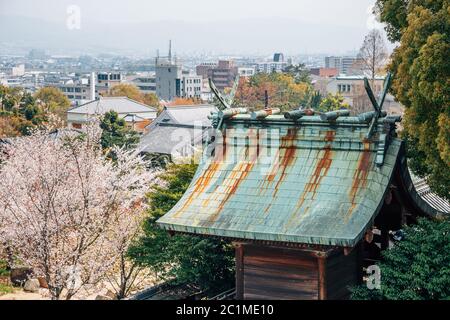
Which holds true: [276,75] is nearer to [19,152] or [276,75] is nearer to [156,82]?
[19,152]

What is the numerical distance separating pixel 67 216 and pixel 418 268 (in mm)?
9792

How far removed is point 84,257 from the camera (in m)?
18.7

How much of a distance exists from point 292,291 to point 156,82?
414ft

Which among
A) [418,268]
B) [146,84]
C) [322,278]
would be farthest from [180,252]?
[146,84]

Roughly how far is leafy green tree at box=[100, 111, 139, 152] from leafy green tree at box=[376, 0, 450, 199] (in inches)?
984

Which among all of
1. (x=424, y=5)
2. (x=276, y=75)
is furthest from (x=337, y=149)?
(x=276, y=75)

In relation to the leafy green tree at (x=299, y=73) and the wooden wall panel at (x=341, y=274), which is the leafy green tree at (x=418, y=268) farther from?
the leafy green tree at (x=299, y=73)

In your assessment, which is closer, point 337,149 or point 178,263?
point 337,149

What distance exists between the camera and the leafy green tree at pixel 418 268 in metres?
11.1

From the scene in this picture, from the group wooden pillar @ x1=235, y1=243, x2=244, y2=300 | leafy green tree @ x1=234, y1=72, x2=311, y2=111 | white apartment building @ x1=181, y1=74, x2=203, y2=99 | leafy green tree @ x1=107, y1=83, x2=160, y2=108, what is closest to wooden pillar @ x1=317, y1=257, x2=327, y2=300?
wooden pillar @ x1=235, y1=243, x2=244, y2=300

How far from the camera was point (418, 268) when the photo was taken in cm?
1120

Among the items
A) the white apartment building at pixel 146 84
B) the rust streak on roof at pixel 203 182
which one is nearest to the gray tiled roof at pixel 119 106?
the rust streak on roof at pixel 203 182

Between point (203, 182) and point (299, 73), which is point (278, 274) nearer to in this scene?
point (203, 182)

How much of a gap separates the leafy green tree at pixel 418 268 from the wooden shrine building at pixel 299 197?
2.16ft
